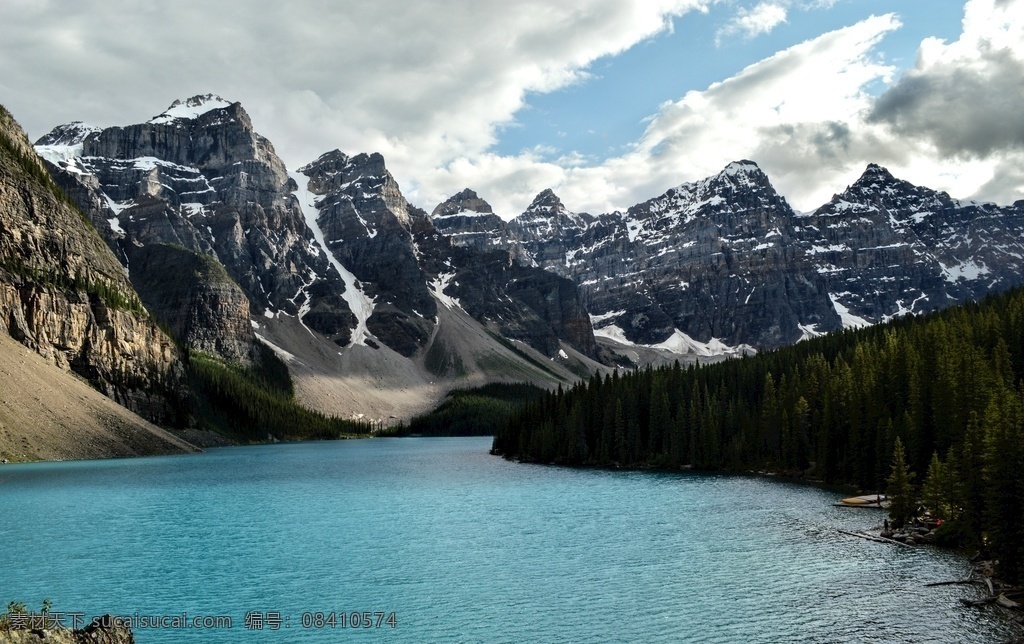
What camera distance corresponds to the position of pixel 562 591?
40719 mm

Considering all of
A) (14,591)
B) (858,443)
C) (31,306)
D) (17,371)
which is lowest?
(14,591)

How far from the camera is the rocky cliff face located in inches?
5866

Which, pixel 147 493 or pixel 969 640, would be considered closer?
pixel 969 640

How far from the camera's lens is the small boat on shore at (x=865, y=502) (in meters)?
69.6

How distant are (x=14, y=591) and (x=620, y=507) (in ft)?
157

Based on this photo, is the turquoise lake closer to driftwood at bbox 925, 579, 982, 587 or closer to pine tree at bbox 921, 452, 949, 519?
driftwood at bbox 925, 579, 982, 587

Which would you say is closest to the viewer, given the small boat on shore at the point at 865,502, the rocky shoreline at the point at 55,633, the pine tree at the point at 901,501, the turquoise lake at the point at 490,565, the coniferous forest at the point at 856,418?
the rocky shoreline at the point at 55,633

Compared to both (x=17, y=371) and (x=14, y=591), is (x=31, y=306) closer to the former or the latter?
(x=17, y=371)

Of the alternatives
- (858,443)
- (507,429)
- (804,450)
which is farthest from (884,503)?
(507,429)

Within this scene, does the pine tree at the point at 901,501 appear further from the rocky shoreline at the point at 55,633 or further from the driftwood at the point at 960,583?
the rocky shoreline at the point at 55,633

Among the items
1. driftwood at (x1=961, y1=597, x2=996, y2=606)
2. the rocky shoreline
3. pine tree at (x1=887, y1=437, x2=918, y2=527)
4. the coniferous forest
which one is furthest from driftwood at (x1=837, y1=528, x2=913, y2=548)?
the rocky shoreline

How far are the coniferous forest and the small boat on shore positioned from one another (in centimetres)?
328

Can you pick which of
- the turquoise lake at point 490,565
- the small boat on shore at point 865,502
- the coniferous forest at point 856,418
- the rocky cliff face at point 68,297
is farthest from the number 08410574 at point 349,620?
the rocky cliff face at point 68,297

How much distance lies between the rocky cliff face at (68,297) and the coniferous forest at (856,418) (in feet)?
270
